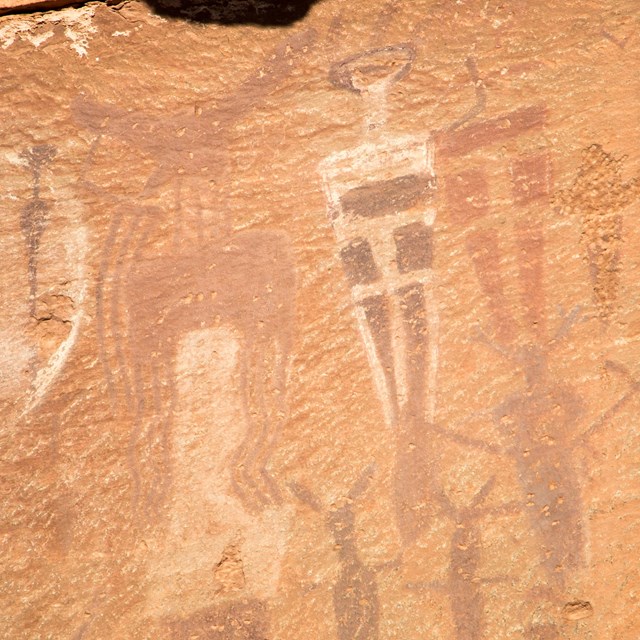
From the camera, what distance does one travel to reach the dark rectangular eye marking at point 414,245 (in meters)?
1.95

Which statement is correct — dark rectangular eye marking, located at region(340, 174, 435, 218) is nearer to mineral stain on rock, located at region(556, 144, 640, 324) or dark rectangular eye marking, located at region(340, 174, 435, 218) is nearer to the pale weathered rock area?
the pale weathered rock area

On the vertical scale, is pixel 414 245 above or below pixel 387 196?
below

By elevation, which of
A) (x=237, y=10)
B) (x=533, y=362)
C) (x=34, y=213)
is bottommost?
(x=533, y=362)

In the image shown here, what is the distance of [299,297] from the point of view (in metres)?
1.93

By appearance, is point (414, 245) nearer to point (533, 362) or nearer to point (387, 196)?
point (387, 196)

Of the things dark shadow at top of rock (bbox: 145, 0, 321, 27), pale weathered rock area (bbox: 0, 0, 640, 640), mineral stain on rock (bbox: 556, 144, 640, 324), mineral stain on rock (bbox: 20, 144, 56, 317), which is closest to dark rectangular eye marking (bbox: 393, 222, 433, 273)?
pale weathered rock area (bbox: 0, 0, 640, 640)

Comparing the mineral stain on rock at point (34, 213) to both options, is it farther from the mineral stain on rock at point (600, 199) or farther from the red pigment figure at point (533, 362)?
the mineral stain on rock at point (600, 199)

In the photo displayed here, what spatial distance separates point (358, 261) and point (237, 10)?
76cm

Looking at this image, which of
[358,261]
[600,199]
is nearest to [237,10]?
[358,261]

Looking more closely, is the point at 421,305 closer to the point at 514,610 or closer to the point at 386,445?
the point at 386,445

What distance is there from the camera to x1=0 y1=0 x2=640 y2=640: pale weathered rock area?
188 centimetres

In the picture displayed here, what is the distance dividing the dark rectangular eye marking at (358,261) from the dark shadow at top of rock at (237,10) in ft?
2.09

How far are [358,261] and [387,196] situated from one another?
0.64ft

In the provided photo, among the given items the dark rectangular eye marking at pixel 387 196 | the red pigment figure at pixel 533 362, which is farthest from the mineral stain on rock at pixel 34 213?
the red pigment figure at pixel 533 362
